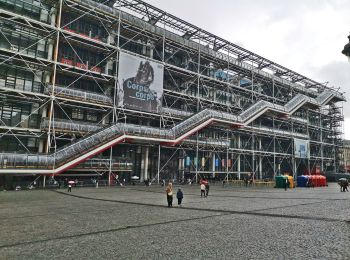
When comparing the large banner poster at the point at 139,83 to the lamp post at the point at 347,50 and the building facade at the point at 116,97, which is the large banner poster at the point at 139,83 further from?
the lamp post at the point at 347,50

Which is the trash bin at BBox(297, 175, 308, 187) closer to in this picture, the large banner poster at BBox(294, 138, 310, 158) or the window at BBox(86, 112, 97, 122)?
the large banner poster at BBox(294, 138, 310, 158)

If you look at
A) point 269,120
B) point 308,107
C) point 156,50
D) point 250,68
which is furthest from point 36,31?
point 308,107

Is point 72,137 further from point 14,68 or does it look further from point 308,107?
point 308,107

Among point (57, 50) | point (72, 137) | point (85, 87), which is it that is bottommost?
point (72, 137)

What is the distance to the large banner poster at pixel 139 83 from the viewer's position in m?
34.3

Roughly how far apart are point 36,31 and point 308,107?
1926 inches

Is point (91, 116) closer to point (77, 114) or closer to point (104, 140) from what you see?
point (77, 114)

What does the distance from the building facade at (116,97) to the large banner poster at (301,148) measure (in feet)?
1.55

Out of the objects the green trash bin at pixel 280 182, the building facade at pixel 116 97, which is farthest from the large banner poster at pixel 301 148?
the green trash bin at pixel 280 182

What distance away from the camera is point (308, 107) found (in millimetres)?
59719

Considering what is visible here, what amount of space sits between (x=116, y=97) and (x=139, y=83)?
3519 millimetres

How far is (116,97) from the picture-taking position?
33.7 meters

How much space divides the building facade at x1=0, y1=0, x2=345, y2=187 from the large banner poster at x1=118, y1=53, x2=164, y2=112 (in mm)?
116

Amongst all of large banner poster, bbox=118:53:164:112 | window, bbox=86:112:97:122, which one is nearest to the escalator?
large banner poster, bbox=118:53:164:112
